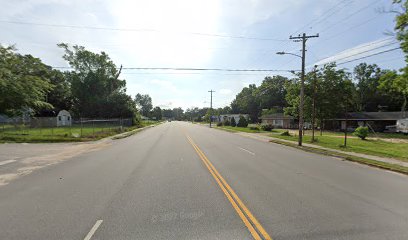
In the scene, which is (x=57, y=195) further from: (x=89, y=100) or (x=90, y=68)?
(x=90, y=68)

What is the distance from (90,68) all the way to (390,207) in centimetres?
7895

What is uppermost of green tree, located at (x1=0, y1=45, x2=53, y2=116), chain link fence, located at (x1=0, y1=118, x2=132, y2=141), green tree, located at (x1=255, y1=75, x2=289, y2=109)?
green tree, located at (x1=255, y1=75, x2=289, y2=109)

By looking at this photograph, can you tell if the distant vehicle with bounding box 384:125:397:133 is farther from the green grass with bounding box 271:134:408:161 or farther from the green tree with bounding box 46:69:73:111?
the green tree with bounding box 46:69:73:111

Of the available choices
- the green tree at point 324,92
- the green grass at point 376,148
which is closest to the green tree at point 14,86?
the green grass at point 376,148

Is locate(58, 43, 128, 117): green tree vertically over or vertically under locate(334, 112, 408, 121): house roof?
over

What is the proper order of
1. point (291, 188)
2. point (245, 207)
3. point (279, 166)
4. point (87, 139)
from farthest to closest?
point (87, 139) → point (279, 166) → point (291, 188) → point (245, 207)

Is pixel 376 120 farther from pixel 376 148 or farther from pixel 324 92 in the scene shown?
pixel 376 148

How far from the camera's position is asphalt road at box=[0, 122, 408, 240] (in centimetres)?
484

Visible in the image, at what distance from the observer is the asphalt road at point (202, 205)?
15.9 feet

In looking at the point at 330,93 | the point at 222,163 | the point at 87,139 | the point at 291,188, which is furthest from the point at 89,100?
the point at 291,188

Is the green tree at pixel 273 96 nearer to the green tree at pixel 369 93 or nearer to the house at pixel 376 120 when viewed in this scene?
the green tree at pixel 369 93

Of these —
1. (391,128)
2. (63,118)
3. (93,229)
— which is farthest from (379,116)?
(63,118)

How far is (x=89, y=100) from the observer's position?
71.5 metres

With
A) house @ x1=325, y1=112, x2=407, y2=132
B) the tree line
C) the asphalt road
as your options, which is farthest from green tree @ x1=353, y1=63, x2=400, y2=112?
the asphalt road
